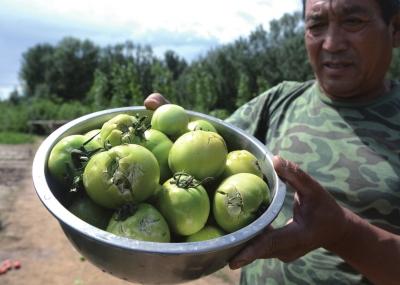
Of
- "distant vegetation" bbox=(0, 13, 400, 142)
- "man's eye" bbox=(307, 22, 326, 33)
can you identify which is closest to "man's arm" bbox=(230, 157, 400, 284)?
"man's eye" bbox=(307, 22, 326, 33)

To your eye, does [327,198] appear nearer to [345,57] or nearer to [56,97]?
[345,57]

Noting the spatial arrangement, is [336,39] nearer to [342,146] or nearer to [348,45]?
[348,45]

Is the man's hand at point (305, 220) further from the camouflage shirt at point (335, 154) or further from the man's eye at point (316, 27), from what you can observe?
the man's eye at point (316, 27)

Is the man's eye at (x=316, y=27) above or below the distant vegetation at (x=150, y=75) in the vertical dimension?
above

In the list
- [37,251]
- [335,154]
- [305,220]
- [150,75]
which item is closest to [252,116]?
[335,154]

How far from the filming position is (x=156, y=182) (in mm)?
1425

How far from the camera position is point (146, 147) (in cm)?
155

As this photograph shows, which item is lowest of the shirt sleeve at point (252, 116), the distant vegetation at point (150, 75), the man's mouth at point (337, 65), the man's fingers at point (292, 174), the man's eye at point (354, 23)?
the distant vegetation at point (150, 75)

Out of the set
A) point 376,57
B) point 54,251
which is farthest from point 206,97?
point 376,57

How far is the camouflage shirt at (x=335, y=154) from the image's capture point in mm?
1925

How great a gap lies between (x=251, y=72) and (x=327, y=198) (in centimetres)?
3302

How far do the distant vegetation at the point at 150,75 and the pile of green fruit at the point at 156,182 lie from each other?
18831mm

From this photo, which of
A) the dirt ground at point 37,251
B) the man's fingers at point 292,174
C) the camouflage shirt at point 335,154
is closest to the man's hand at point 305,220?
the man's fingers at point 292,174

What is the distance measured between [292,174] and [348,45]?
773mm
